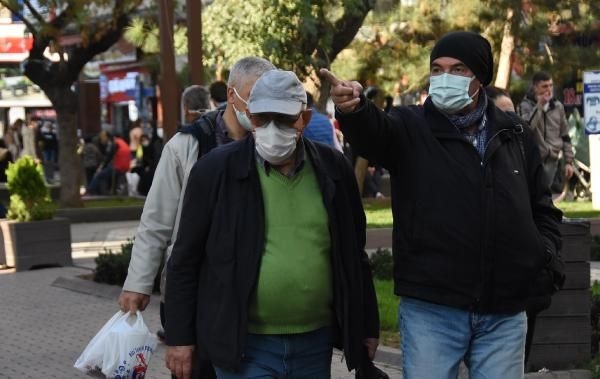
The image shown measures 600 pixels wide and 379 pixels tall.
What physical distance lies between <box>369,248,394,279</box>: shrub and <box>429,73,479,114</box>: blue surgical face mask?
6.89 m

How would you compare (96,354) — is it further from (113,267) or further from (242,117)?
(113,267)

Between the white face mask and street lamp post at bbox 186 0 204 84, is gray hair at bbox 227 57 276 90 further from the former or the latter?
street lamp post at bbox 186 0 204 84

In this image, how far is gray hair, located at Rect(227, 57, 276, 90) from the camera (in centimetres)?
526

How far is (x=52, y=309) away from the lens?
39.0 feet

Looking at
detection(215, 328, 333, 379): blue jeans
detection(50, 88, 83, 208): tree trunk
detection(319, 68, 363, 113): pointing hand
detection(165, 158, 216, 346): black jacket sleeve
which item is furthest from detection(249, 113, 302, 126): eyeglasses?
detection(50, 88, 83, 208): tree trunk

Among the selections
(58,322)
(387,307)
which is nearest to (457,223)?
(387,307)

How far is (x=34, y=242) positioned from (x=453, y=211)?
11081mm

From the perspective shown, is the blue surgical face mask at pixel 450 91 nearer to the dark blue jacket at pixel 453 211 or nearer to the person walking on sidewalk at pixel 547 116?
the dark blue jacket at pixel 453 211

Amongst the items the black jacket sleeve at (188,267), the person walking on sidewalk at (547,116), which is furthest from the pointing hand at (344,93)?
the person walking on sidewalk at (547,116)

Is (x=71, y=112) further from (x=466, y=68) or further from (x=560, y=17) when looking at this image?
(x=466, y=68)

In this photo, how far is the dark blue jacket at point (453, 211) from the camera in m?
4.58

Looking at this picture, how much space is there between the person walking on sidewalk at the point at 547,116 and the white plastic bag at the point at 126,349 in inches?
277

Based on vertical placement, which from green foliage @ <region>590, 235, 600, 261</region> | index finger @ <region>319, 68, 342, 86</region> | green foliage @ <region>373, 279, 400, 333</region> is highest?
index finger @ <region>319, 68, 342, 86</region>

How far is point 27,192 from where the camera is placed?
49.1ft
